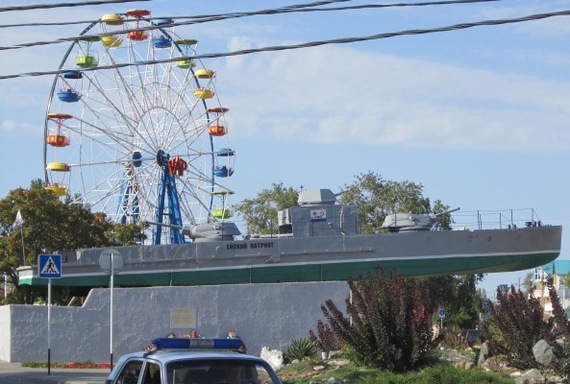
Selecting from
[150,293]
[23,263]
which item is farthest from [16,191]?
[150,293]

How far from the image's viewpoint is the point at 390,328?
21.2m

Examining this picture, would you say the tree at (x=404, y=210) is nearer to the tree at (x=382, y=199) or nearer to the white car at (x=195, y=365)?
the tree at (x=382, y=199)

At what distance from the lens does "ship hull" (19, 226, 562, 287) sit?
42.3m

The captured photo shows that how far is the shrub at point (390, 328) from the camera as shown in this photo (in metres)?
20.9

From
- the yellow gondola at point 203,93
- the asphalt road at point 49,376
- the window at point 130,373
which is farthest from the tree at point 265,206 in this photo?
the window at point 130,373

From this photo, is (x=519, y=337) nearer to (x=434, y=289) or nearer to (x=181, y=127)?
(x=181, y=127)

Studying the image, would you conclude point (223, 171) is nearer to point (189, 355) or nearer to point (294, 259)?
point (294, 259)

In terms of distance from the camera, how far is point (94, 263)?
41.9m

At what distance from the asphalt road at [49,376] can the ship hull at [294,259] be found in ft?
35.1

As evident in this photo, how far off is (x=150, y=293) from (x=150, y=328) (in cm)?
112

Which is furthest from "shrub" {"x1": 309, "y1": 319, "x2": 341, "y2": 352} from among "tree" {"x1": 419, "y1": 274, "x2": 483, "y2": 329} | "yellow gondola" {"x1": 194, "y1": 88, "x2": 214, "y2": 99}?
"tree" {"x1": 419, "y1": 274, "x2": 483, "y2": 329}

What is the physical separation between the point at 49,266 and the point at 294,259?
1748 centimetres

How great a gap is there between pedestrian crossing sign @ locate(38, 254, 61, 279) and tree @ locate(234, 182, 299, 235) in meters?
47.9

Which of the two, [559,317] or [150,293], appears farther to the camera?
[150,293]
